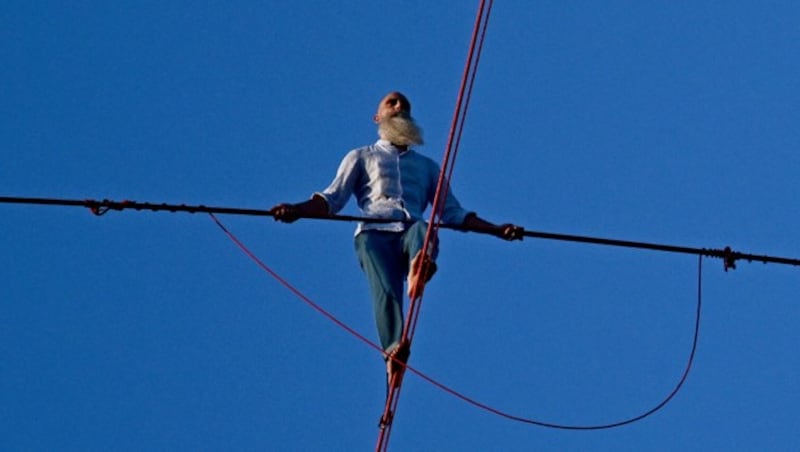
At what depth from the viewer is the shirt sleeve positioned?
32.8ft

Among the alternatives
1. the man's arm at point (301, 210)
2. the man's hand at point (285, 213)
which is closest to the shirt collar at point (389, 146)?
the man's arm at point (301, 210)

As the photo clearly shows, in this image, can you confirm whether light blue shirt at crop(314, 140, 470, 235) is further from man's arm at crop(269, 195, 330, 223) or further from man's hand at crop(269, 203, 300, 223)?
man's hand at crop(269, 203, 300, 223)

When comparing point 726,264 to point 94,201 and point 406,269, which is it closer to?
point 406,269

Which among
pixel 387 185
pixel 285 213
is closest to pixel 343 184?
pixel 387 185

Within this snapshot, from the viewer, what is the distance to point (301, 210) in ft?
31.7

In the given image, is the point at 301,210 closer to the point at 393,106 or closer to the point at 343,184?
the point at 343,184

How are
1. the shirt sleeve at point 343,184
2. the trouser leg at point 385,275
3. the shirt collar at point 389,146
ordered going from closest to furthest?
1. the trouser leg at point 385,275
2. the shirt sleeve at point 343,184
3. the shirt collar at point 389,146

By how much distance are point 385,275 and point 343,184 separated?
0.76 meters

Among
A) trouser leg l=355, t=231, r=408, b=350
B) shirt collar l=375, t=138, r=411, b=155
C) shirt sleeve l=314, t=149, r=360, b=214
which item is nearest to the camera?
trouser leg l=355, t=231, r=408, b=350

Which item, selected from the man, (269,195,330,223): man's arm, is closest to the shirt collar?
the man

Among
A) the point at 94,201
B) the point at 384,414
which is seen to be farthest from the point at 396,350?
the point at 94,201

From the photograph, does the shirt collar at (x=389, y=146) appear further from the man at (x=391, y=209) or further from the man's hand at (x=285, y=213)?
the man's hand at (x=285, y=213)

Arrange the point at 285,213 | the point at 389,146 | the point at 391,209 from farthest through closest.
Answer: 1. the point at 389,146
2. the point at 391,209
3. the point at 285,213

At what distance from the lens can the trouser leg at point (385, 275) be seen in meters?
9.39
